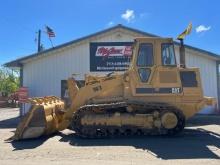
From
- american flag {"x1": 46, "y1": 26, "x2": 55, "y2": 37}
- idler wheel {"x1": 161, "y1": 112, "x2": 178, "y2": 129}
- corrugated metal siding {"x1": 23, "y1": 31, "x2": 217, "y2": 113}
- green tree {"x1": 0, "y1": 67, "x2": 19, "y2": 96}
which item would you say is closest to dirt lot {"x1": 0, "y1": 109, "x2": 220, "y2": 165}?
idler wheel {"x1": 161, "y1": 112, "x2": 178, "y2": 129}

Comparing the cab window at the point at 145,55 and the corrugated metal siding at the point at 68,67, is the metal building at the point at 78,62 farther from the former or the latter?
the cab window at the point at 145,55

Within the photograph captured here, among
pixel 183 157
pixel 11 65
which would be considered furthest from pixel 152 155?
pixel 11 65

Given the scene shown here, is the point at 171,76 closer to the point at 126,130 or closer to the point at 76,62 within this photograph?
the point at 126,130

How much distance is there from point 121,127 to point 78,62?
10338 millimetres

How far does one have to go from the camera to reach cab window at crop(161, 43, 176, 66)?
13652 mm

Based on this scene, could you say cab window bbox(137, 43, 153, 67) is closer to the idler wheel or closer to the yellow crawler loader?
the yellow crawler loader

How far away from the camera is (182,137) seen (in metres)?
13.2

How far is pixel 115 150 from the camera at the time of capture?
35.4ft

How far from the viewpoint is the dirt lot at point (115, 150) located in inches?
370

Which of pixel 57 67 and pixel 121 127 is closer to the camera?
pixel 121 127

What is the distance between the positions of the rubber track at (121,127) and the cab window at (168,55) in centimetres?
148

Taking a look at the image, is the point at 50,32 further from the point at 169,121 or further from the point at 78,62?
the point at 169,121

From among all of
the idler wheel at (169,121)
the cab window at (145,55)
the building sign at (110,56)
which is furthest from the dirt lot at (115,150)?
the building sign at (110,56)

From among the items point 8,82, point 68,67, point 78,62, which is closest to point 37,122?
point 68,67
